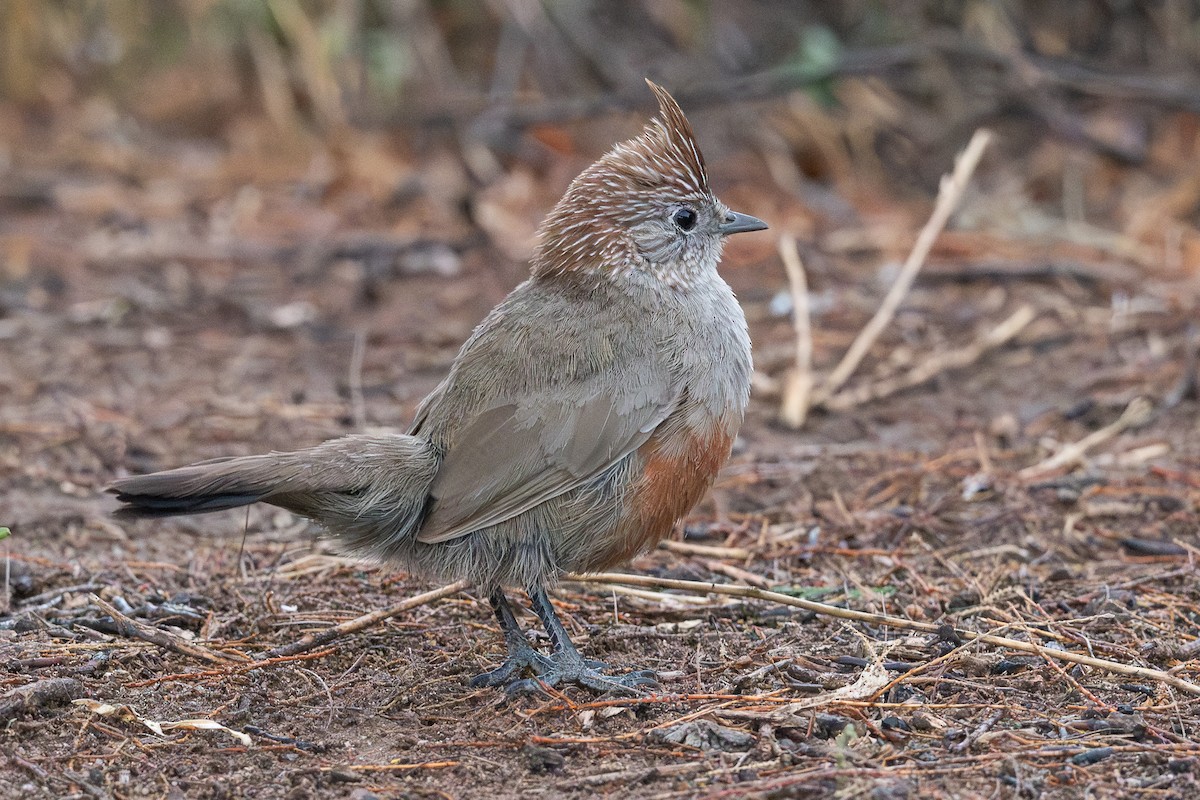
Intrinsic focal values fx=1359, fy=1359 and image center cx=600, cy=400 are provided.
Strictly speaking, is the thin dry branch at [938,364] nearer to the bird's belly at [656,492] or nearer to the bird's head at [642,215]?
the bird's head at [642,215]

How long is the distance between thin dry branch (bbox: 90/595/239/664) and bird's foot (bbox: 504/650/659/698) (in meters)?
0.96

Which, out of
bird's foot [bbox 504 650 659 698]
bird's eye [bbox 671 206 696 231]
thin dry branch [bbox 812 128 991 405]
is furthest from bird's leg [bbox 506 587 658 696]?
thin dry branch [bbox 812 128 991 405]

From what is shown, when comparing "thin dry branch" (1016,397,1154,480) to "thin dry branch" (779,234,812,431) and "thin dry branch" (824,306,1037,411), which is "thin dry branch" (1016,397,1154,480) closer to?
"thin dry branch" (824,306,1037,411)

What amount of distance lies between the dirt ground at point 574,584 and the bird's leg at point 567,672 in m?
0.06

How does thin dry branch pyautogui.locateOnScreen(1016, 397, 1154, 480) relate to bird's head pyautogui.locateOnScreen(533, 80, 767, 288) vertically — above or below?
below

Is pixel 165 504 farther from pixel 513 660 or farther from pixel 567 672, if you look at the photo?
pixel 567 672

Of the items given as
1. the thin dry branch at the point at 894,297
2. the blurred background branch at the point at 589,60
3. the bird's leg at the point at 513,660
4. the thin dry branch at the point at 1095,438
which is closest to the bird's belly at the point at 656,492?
the bird's leg at the point at 513,660

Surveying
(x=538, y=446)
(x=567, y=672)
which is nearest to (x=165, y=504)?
(x=538, y=446)

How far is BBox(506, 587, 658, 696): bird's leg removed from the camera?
425 centimetres

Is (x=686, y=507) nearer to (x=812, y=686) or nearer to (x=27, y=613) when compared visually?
(x=812, y=686)

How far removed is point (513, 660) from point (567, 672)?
0.20 metres

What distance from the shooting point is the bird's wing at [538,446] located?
14.3 ft

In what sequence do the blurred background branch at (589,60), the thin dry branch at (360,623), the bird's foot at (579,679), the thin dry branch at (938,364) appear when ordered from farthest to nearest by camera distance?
the blurred background branch at (589,60) → the thin dry branch at (938,364) → the thin dry branch at (360,623) → the bird's foot at (579,679)

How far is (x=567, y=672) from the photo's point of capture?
4.33 meters
